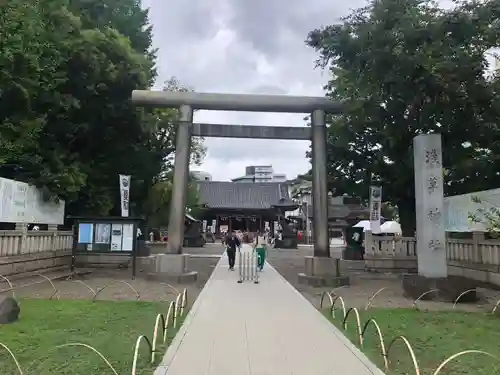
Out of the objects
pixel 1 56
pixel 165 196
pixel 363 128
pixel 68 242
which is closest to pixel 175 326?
pixel 1 56

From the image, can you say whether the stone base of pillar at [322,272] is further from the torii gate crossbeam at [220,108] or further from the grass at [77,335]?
the grass at [77,335]

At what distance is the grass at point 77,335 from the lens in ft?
19.7

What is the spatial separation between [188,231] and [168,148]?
15.4m

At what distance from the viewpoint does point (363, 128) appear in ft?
61.0

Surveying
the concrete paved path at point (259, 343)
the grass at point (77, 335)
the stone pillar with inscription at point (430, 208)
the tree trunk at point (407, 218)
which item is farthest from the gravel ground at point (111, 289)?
the tree trunk at point (407, 218)

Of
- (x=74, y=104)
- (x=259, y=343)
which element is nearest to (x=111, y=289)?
(x=259, y=343)

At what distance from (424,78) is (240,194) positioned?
4548 centimetres

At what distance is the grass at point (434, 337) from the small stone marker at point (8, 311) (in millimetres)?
5826

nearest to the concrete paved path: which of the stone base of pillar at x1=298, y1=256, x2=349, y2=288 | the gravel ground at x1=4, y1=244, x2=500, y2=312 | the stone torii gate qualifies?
the gravel ground at x1=4, y1=244, x2=500, y2=312

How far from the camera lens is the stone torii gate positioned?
17.0 meters

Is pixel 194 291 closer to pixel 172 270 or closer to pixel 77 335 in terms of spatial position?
pixel 172 270

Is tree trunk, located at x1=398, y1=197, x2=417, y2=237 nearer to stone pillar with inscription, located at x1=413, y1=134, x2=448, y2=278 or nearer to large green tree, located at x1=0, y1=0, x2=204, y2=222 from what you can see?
stone pillar with inscription, located at x1=413, y1=134, x2=448, y2=278

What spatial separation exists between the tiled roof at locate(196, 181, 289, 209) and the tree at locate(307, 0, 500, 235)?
36.7 meters

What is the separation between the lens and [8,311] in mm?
8469
